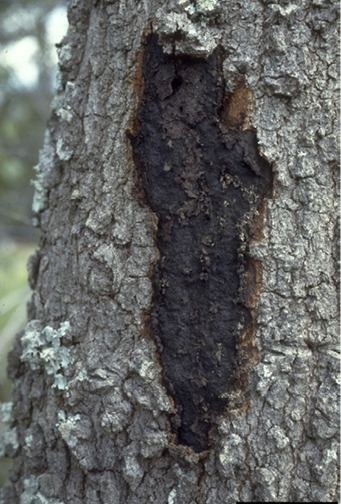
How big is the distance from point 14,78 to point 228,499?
12.0ft

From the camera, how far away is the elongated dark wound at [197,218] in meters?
1.00

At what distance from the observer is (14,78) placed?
3.46 metres

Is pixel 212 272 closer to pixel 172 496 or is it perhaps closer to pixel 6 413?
pixel 172 496

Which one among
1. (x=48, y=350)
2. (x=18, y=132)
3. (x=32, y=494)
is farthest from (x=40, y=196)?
(x=18, y=132)

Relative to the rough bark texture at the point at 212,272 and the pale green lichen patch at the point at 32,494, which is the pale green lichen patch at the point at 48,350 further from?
the pale green lichen patch at the point at 32,494

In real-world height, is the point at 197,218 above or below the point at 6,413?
above

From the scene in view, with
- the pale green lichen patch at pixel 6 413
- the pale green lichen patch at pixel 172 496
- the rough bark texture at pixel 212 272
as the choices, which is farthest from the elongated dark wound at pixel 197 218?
the pale green lichen patch at pixel 6 413

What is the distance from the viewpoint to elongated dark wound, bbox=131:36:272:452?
100cm

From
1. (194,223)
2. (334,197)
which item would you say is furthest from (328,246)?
(194,223)

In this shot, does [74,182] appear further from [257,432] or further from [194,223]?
[257,432]

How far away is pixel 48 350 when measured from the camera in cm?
119

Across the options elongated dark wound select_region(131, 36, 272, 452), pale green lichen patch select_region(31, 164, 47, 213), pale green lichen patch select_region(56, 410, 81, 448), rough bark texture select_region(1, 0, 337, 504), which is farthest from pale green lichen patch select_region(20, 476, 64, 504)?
pale green lichen patch select_region(31, 164, 47, 213)

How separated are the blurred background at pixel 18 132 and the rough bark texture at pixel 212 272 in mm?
1531

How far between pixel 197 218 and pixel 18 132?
3.81 metres
